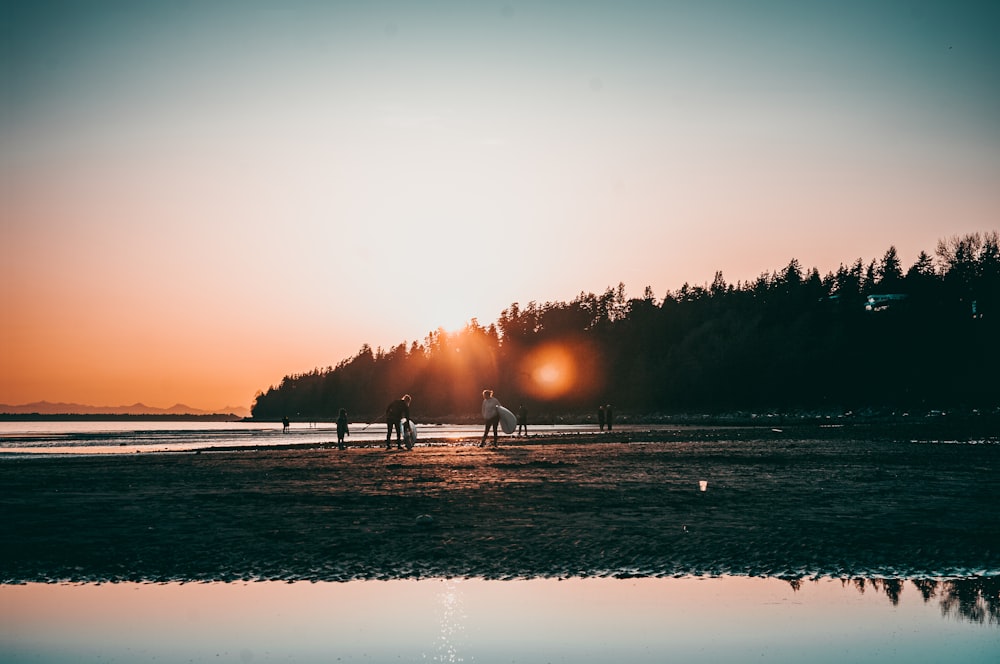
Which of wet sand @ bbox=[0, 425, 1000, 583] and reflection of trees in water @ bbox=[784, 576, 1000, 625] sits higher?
wet sand @ bbox=[0, 425, 1000, 583]

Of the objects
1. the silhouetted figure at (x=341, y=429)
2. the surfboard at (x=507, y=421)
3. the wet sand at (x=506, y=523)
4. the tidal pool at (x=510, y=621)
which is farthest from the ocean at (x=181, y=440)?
the tidal pool at (x=510, y=621)

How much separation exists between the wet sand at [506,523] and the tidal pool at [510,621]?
88 cm

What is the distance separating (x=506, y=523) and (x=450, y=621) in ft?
22.3

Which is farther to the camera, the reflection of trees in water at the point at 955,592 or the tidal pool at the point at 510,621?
Answer: the reflection of trees in water at the point at 955,592

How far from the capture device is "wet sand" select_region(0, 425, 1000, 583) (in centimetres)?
1333

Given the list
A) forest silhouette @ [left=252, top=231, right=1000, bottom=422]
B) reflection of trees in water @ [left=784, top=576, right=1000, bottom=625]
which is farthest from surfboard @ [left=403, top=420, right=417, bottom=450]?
forest silhouette @ [left=252, top=231, right=1000, bottom=422]

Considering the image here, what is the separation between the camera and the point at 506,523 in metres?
16.7

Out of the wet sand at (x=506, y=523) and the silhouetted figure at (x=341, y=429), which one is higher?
the silhouetted figure at (x=341, y=429)

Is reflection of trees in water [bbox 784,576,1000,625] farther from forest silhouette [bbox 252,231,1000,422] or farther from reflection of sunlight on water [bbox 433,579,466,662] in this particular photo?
forest silhouette [bbox 252,231,1000,422]

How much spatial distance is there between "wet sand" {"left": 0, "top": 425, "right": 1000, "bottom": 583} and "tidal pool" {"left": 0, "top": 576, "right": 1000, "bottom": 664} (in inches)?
34.7

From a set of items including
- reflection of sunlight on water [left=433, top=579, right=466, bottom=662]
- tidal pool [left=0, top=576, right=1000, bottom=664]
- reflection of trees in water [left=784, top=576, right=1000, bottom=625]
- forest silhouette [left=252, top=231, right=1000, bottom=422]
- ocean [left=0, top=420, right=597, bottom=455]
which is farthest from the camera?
forest silhouette [left=252, top=231, right=1000, bottom=422]

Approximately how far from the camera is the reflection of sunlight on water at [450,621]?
8.59 meters

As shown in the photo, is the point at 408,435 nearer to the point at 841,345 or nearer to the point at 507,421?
the point at 507,421

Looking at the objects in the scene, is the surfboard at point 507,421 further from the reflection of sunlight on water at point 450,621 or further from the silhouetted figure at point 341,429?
the reflection of sunlight on water at point 450,621
